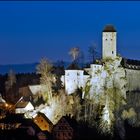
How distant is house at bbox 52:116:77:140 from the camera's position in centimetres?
8968

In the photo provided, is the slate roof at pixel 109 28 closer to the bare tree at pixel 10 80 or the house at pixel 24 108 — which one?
the house at pixel 24 108

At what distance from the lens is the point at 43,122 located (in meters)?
91.4

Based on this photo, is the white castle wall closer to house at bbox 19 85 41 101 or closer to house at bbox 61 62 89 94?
house at bbox 61 62 89 94

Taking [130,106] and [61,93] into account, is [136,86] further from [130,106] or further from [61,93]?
[61,93]

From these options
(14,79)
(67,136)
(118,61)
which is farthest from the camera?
(14,79)

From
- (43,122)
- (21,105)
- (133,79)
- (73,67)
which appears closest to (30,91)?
(21,105)

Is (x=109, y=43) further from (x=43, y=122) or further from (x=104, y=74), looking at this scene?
(x=43, y=122)

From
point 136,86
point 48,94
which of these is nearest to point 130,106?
point 136,86

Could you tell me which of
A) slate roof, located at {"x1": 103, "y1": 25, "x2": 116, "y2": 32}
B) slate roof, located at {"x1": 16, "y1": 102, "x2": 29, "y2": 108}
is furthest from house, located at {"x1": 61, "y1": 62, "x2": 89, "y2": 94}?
slate roof, located at {"x1": 103, "y1": 25, "x2": 116, "y2": 32}

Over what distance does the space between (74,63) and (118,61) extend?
390cm

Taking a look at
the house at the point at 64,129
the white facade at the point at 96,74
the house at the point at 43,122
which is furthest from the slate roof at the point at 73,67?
the house at the point at 64,129

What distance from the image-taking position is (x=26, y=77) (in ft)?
350

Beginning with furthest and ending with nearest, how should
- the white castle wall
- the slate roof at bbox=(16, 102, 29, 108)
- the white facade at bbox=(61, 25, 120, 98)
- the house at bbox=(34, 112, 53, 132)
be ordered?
the white castle wall < the slate roof at bbox=(16, 102, 29, 108) < the white facade at bbox=(61, 25, 120, 98) < the house at bbox=(34, 112, 53, 132)

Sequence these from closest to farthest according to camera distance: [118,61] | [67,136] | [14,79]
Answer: [67,136] → [118,61] → [14,79]
